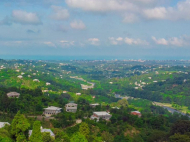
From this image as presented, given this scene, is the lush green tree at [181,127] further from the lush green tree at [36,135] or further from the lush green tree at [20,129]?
the lush green tree at [20,129]

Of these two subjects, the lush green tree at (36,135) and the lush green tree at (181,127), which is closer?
the lush green tree at (36,135)

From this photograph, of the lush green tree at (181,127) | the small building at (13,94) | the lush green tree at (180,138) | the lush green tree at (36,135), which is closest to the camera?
the lush green tree at (36,135)

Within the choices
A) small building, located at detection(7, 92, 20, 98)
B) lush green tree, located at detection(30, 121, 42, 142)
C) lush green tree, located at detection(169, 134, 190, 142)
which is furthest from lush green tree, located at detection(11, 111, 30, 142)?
small building, located at detection(7, 92, 20, 98)

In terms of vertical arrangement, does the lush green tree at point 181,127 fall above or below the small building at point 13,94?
below

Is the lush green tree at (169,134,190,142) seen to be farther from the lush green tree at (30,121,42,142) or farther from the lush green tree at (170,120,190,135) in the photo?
the lush green tree at (30,121,42,142)

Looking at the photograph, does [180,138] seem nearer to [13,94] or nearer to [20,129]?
[20,129]

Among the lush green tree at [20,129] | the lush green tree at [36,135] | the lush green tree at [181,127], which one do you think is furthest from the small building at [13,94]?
the lush green tree at [181,127]

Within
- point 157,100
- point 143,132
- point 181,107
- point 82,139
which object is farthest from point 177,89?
point 82,139

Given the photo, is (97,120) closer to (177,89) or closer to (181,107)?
(181,107)

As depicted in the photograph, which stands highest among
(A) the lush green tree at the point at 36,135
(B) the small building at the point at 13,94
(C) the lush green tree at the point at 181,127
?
(A) the lush green tree at the point at 36,135

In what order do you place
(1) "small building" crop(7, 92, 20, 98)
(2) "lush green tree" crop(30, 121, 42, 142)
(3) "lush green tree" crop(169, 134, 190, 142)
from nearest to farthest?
(2) "lush green tree" crop(30, 121, 42, 142) → (3) "lush green tree" crop(169, 134, 190, 142) → (1) "small building" crop(7, 92, 20, 98)

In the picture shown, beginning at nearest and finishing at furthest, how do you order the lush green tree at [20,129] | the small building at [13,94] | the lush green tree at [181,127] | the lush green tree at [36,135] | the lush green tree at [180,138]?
the lush green tree at [36,135] → the lush green tree at [20,129] → the lush green tree at [180,138] → the lush green tree at [181,127] → the small building at [13,94]
